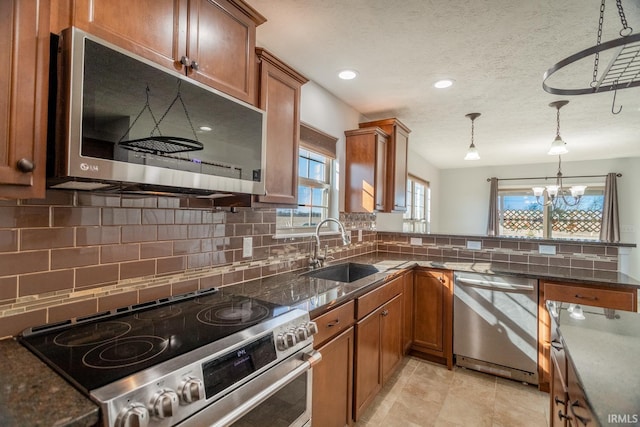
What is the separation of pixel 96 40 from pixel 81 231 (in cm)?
72

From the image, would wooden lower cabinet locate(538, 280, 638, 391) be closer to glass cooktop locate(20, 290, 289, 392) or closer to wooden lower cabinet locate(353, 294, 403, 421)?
wooden lower cabinet locate(353, 294, 403, 421)

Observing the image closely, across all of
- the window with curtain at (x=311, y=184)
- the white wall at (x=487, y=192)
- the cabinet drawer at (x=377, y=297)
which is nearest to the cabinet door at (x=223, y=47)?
the window with curtain at (x=311, y=184)

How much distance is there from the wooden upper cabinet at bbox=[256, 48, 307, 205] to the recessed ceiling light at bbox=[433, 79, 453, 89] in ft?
4.47

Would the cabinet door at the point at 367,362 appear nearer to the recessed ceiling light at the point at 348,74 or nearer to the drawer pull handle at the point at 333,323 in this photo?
the drawer pull handle at the point at 333,323

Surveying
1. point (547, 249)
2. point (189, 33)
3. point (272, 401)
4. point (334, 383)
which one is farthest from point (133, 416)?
point (547, 249)

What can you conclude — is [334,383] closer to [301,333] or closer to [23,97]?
[301,333]

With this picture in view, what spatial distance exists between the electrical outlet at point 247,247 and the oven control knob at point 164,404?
1163mm

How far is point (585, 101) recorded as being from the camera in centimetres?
305

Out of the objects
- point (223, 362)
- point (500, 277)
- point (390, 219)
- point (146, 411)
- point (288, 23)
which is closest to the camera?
point (146, 411)

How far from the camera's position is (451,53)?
219 cm

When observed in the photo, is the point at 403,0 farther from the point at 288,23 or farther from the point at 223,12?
the point at 223,12

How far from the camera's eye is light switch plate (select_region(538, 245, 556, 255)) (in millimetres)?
2887

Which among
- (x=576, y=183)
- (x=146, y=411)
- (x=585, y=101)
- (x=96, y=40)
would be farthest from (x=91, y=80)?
(x=576, y=183)

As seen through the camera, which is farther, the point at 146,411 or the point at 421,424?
the point at 421,424
